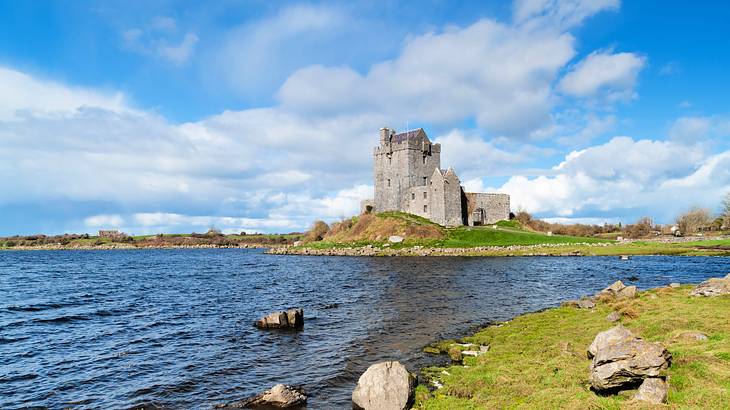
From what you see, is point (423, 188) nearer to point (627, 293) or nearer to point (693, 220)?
point (627, 293)

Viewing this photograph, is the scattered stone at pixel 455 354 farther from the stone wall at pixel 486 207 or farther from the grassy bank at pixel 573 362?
the stone wall at pixel 486 207

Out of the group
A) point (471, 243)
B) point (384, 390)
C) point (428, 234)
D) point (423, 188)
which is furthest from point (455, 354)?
point (423, 188)

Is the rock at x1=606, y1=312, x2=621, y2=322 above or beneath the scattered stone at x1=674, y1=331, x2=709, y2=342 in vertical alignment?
beneath

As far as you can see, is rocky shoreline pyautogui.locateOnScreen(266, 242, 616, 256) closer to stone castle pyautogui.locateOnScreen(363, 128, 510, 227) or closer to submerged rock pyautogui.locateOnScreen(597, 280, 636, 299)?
stone castle pyautogui.locateOnScreen(363, 128, 510, 227)

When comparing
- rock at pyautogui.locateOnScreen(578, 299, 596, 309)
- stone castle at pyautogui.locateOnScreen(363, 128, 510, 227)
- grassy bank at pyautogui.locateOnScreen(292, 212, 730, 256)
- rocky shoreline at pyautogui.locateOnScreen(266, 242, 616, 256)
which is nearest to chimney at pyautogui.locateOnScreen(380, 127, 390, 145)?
stone castle at pyautogui.locateOnScreen(363, 128, 510, 227)

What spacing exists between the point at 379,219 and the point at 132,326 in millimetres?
67202

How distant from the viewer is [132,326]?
2450cm

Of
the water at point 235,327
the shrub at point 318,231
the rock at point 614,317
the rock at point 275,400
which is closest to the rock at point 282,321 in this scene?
the water at point 235,327

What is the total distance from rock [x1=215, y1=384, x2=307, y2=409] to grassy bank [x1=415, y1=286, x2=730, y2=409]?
3634mm

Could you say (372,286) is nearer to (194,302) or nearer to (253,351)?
(194,302)

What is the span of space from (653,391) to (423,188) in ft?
260

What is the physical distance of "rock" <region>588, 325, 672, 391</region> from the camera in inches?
403

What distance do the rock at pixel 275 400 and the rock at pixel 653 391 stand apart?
8.75 metres

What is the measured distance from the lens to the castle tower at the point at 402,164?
8994cm
